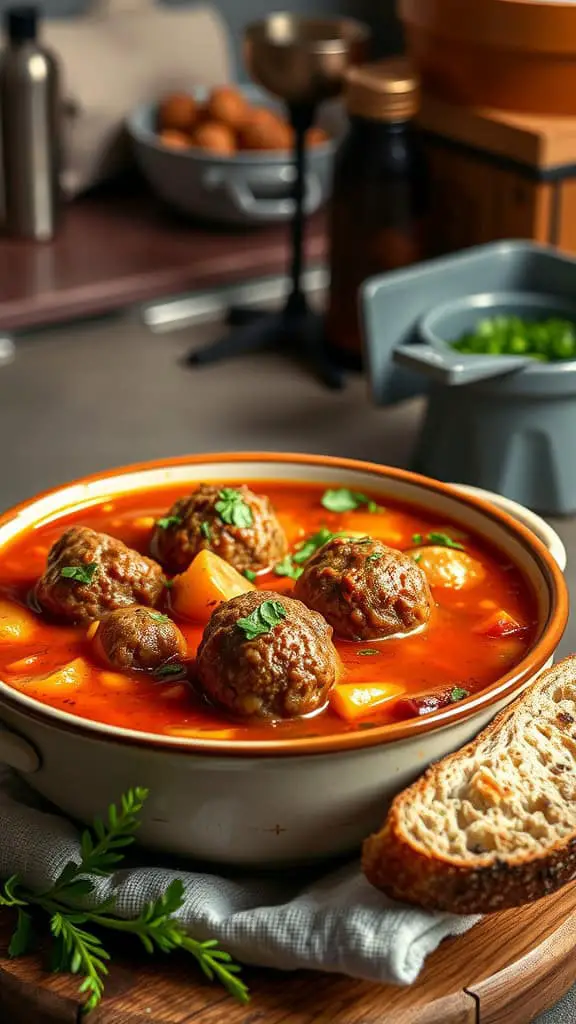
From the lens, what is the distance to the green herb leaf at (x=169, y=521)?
5.50ft

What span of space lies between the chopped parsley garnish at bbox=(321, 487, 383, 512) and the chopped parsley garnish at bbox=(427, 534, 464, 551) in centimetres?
11

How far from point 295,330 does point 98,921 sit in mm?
1863

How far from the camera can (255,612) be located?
137cm

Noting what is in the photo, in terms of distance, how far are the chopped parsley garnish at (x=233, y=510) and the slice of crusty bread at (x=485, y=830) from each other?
0.40 meters

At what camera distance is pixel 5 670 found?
145cm

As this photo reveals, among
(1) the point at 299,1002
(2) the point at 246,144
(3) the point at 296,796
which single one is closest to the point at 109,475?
(3) the point at 296,796

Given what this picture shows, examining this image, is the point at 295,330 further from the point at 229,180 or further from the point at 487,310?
the point at 487,310

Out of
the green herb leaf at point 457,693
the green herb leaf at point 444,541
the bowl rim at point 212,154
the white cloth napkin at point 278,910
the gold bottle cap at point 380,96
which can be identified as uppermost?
the gold bottle cap at point 380,96

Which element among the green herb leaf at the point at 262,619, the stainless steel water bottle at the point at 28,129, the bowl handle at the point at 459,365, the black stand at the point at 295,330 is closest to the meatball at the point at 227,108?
the stainless steel water bottle at the point at 28,129

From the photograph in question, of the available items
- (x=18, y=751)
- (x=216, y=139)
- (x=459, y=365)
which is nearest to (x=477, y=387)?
(x=459, y=365)

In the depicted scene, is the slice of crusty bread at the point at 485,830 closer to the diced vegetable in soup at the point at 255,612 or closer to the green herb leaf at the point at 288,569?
the diced vegetable in soup at the point at 255,612

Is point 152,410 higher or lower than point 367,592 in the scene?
lower

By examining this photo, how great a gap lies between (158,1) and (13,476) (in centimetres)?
218

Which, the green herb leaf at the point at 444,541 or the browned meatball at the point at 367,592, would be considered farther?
the green herb leaf at the point at 444,541
